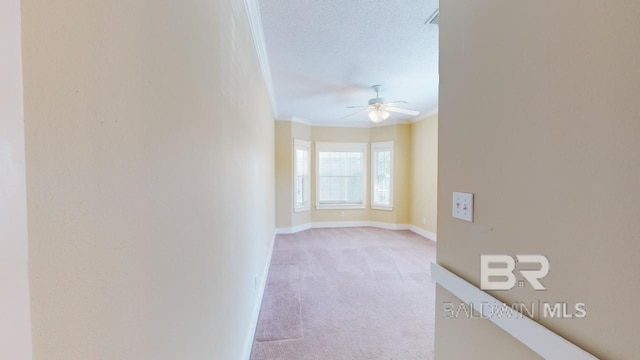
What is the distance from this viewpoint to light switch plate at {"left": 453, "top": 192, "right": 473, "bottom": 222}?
1167mm

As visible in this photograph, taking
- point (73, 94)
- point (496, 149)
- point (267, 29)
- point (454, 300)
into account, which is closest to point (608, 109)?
point (496, 149)

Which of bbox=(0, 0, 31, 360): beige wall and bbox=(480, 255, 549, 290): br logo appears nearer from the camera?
bbox=(0, 0, 31, 360): beige wall

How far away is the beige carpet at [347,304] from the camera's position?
2.07m

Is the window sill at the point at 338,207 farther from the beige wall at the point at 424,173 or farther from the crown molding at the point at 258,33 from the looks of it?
the crown molding at the point at 258,33

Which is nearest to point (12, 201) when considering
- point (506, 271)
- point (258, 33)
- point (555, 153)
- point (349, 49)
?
point (555, 153)

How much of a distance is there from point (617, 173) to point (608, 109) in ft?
0.53

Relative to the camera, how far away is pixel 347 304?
8.99 feet

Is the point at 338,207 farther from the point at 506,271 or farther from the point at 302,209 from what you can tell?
the point at 506,271

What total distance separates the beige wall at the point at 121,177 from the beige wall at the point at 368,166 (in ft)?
15.2

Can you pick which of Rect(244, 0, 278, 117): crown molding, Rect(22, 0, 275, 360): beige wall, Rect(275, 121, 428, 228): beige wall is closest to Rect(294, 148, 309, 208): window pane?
Rect(275, 121, 428, 228): beige wall

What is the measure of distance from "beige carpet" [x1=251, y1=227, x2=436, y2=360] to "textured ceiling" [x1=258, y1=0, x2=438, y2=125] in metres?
2.52

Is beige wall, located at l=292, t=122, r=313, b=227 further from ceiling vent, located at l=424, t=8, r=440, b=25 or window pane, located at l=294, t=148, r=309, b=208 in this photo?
ceiling vent, located at l=424, t=8, r=440, b=25

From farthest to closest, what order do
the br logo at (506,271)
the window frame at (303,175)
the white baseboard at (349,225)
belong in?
1. the window frame at (303,175)
2. the white baseboard at (349,225)
3. the br logo at (506,271)

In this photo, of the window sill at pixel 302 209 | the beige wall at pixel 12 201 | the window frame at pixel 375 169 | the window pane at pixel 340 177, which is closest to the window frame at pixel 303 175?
the window sill at pixel 302 209
